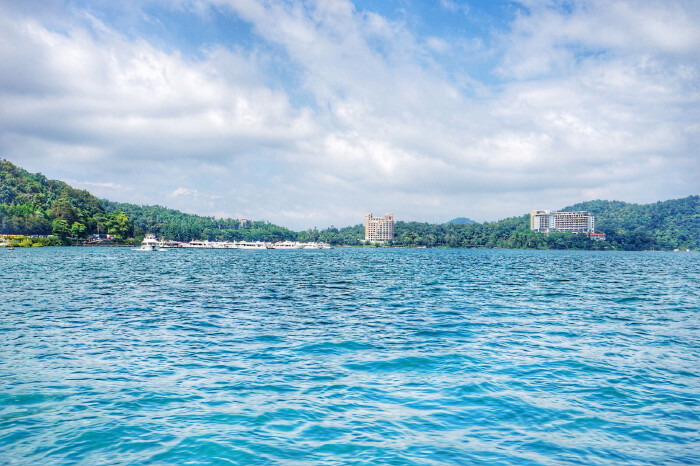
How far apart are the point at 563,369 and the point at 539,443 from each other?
7.84 meters

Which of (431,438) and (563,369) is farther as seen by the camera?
(563,369)

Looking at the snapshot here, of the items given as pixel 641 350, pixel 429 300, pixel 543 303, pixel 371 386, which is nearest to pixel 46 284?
pixel 429 300

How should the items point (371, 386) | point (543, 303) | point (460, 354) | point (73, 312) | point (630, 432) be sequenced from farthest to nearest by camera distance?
point (543, 303)
point (73, 312)
point (460, 354)
point (371, 386)
point (630, 432)

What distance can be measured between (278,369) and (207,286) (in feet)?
116

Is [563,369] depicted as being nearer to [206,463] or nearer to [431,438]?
[431,438]

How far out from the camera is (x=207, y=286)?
50.7 m

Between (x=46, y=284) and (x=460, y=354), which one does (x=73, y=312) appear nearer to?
(x=46, y=284)

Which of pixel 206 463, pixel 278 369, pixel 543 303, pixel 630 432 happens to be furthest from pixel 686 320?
pixel 206 463

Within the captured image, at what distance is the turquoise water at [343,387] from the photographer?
1115 cm

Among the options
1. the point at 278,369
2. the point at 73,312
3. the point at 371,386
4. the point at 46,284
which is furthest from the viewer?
the point at 46,284

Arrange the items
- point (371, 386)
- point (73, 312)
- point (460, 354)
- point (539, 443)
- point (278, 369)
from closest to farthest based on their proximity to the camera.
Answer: point (539, 443)
point (371, 386)
point (278, 369)
point (460, 354)
point (73, 312)

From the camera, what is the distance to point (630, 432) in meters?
12.3

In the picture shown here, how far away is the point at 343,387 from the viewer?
1577 centimetres

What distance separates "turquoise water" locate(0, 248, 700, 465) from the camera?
1115 centimetres
